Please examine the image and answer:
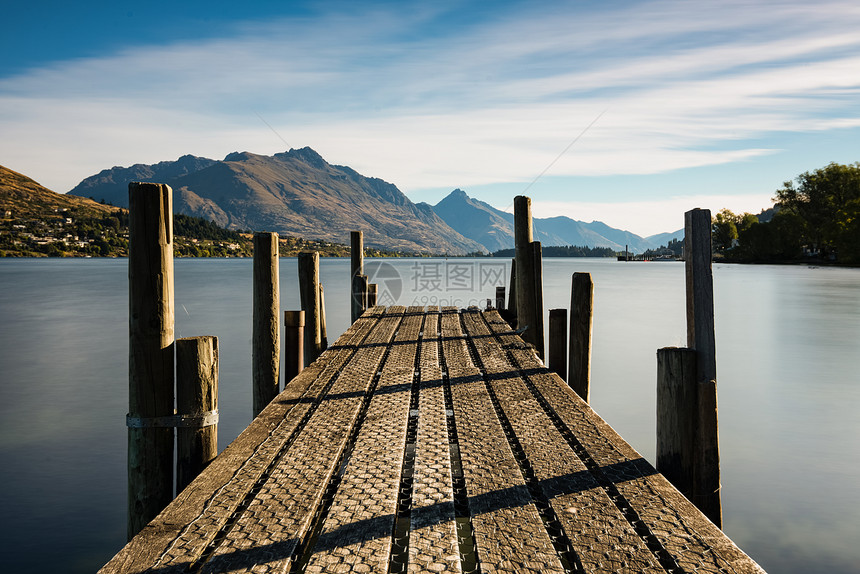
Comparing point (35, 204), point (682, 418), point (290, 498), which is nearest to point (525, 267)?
point (682, 418)

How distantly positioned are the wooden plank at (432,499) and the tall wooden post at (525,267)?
14.7 ft

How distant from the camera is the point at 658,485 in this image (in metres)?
3.30

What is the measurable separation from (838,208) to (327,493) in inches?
3902

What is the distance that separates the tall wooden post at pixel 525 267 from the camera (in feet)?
31.4

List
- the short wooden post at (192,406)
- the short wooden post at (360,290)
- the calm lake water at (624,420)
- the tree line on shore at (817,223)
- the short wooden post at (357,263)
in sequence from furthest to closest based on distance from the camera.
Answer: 1. the tree line on shore at (817,223)
2. the short wooden post at (357,263)
3. the short wooden post at (360,290)
4. the calm lake water at (624,420)
5. the short wooden post at (192,406)

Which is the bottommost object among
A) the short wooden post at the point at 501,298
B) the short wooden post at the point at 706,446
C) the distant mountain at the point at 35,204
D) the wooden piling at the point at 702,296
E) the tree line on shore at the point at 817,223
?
the short wooden post at the point at 706,446

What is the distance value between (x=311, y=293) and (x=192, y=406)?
546 cm

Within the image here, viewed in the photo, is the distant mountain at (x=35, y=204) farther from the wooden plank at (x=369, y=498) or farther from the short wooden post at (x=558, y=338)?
the wooden plank at (x=369, y=498)

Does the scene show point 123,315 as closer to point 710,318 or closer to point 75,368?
point 75,368

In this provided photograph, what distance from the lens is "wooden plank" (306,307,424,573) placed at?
255 cm

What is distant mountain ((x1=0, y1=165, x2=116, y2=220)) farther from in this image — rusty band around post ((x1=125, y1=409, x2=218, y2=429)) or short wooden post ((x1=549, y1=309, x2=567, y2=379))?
rusty band around post ((x1=125, y1=409, x2=218, y2=429))

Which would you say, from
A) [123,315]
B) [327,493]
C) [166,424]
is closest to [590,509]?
[327,493]

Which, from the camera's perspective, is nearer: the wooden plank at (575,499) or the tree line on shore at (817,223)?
the wooden plank at (575,499)

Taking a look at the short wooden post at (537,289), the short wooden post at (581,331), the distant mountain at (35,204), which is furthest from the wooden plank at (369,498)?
the distant mountain at (35,204)
